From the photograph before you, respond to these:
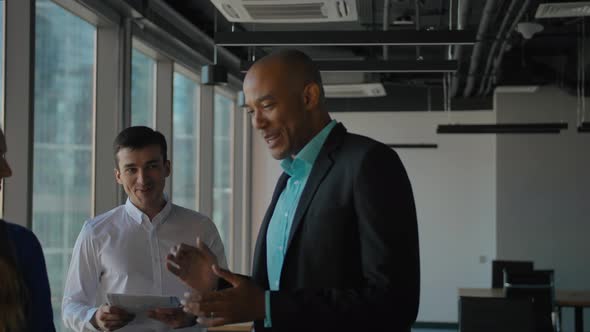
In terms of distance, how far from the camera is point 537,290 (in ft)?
25.8

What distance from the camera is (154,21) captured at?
6.52m

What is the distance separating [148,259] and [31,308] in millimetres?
1094

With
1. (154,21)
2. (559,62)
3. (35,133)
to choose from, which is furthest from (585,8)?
(559,62)

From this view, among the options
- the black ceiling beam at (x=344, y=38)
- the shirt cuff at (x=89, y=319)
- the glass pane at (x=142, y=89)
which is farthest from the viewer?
the glass pane at (x=142, y=89)

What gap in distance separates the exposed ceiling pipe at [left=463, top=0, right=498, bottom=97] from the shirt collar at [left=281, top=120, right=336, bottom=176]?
4.53m

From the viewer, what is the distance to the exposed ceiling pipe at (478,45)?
20.3 feet

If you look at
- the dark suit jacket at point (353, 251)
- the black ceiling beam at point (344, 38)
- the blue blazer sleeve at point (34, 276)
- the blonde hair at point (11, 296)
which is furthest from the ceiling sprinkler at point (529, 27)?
the blonde hair at point (11, 296)

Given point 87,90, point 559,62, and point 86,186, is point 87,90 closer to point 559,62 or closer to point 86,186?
point 86,186

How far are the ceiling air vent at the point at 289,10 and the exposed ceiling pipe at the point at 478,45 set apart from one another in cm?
161

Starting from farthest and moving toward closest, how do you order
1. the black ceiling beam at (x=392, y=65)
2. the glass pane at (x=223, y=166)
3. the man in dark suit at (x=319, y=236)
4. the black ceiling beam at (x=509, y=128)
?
the glass pane at (x=223, y=166) → the black ceiling beam at (x=509, y=128) → the black ceiling beam at (x=392, y=65) → the man in dark suit at (x=319, y=236)

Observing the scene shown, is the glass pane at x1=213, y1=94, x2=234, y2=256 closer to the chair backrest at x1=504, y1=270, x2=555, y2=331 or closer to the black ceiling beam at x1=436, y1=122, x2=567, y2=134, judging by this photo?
the black ceiling beam at x1=436, y1=122, x2=567, y2=134

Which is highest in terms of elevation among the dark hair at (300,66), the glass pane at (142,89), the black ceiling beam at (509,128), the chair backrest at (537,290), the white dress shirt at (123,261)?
the glass pane at (142,89)

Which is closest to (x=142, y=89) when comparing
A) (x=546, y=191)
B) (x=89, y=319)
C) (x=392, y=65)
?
(x=392, y=65)

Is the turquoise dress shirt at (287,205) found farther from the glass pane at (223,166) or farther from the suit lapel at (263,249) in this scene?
the glass pane at (223,166)
